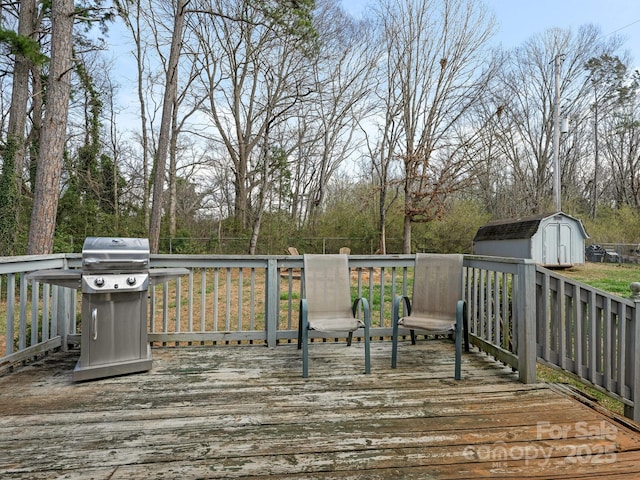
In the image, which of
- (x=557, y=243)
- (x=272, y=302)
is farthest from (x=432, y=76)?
(x=272, y=302)

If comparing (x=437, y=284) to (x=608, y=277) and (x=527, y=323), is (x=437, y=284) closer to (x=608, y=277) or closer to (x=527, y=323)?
(x=527, y=323)

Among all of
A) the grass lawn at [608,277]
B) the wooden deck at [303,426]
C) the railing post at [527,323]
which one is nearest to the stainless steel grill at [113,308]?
the wooden deck at [303,426]

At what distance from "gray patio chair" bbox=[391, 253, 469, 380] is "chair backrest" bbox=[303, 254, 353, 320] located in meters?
0.47

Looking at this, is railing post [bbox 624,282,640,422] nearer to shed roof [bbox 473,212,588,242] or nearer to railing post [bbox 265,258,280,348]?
railing post [bbox 265,258,280,348]

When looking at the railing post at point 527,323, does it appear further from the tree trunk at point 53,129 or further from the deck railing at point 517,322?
the tree trunk at point 53,129

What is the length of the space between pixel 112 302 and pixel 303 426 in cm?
169

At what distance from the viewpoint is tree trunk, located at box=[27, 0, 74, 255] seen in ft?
17.3

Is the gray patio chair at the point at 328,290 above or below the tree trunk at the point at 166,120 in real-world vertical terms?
below

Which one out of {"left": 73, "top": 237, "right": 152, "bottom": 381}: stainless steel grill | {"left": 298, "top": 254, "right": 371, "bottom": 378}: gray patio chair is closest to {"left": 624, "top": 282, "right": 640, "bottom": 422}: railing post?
{"left": 298, "top": 254, "right": 371, "bottom": 378}: gray patio chair

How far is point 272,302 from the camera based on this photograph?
11.6 ft

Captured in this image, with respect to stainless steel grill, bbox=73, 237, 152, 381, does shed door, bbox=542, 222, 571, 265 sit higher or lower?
higher

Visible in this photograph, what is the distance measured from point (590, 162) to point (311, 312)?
2619cm

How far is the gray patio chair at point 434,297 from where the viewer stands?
3137 millimetres

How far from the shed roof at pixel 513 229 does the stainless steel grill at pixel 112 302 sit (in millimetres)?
12098
